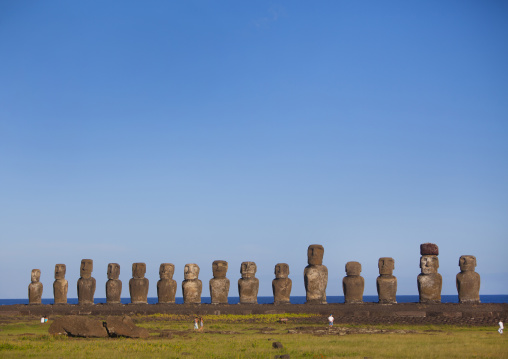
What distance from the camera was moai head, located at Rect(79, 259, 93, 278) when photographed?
3047 cm

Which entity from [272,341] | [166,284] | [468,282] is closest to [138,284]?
[166,284]

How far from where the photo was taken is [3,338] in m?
16.9

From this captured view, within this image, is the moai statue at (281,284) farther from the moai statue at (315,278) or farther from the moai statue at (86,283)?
the moai statue at (86,283)

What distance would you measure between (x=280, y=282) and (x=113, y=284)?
343 inches

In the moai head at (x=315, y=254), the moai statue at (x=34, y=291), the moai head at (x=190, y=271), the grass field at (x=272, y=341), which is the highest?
the moai head at (x=315, y=254)

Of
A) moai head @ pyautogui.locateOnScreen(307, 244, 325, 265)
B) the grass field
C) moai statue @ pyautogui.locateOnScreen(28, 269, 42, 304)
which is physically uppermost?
moai head @ pyautogui.locateOnScreen(307, 244, 325, 265)

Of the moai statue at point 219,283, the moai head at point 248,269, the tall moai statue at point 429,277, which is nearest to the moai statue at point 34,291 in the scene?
the moai statue at point 219,283

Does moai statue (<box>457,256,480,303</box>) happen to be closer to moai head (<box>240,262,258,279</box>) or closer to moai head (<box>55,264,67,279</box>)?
moai head (<box>240,262,258,279</box>)

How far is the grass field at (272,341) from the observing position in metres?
13.1

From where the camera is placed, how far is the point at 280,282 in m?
27.6

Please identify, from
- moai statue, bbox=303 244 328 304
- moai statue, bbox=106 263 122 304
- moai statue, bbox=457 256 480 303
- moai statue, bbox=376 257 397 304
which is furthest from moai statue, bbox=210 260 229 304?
moai statue, bbox=457 256 480 303

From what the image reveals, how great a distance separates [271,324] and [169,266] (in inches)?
376

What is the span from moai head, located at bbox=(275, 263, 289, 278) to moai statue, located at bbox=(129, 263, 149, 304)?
6.66 m

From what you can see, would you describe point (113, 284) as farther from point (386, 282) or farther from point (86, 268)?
point (386, 282)
